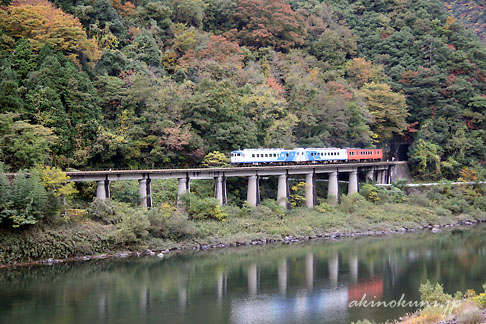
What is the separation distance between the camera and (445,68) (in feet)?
242

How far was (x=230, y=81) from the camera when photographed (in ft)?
176

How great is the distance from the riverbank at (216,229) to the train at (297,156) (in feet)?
13.7

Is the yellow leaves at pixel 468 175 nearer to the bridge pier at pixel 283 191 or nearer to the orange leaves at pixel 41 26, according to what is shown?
the bridge pier at pixel 283 191

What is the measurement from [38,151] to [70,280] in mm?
10840

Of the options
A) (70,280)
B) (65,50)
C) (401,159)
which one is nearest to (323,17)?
(401,159)

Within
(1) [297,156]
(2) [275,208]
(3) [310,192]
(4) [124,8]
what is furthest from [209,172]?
(4) [124,8]

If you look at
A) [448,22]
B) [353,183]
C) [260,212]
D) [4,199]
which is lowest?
[260,212]

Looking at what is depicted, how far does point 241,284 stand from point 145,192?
13.8 m

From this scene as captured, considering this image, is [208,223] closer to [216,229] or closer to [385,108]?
[216,229]

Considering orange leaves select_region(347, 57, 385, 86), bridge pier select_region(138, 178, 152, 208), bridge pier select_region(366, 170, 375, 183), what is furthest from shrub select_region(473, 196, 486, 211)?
bridge pier select_region(138, 178, 152, 208)

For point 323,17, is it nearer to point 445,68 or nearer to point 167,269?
point 445,68

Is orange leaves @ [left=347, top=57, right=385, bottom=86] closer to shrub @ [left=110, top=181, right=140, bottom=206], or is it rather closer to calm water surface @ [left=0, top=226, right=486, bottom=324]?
calm water surface @ [left=0, top=226, right=486, bottom=324]

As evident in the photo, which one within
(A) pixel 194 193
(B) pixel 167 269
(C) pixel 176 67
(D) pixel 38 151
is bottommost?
(B) pixel 167 269

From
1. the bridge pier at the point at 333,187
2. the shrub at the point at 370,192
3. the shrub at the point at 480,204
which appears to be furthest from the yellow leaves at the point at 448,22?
the bridge pier at the point at 333,187
